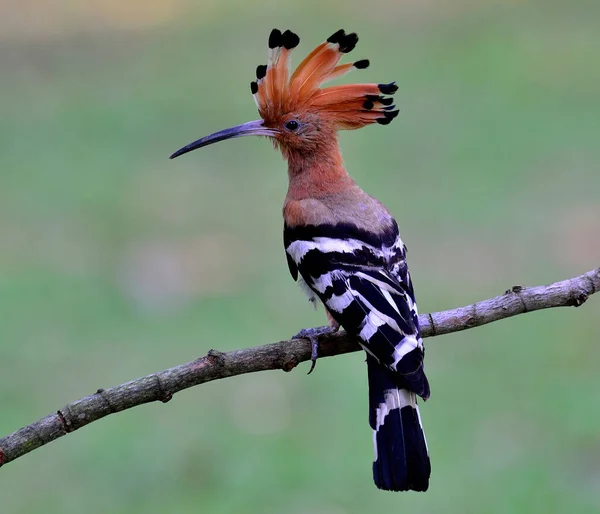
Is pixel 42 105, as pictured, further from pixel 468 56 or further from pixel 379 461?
pixel 379 461

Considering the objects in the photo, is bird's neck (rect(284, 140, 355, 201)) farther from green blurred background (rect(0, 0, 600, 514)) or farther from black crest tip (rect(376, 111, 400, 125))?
green blurred background (rect(0, 0, 600, 514))

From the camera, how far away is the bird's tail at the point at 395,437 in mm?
2510

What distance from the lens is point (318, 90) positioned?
121 inches

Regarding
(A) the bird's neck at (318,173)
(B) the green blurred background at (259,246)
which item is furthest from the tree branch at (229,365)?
(B) the green blurred background at (259,246)

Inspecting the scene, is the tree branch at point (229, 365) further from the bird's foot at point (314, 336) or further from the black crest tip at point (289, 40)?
the black crest tip at point (289, 40)

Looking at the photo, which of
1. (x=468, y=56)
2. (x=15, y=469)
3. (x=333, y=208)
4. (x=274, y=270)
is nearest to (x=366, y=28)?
(x=468, y=56)

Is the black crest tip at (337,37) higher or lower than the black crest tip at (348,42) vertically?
higher

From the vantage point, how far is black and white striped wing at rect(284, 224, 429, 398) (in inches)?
99.7

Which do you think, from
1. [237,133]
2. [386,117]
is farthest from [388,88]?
[237,133]

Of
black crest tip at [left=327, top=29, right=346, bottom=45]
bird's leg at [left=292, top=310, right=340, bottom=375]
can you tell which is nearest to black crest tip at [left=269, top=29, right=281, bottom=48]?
black crest tip at [left=327, top=29, right=346, bottom=45]

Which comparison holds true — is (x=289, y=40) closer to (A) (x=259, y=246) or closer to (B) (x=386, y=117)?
(B) (x=386, y=117)

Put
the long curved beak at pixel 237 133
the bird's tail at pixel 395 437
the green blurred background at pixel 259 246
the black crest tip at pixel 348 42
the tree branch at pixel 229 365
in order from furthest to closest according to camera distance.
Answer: the green blurred background at pixel 259 246, the long curved beak at pixel 237 133, the black crest tip at pixel 348 42, the bird's tail at pixel 395 437, the tree branch at pixel 229 365

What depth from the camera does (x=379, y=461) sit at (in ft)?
8.30

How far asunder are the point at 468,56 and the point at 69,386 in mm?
6635
